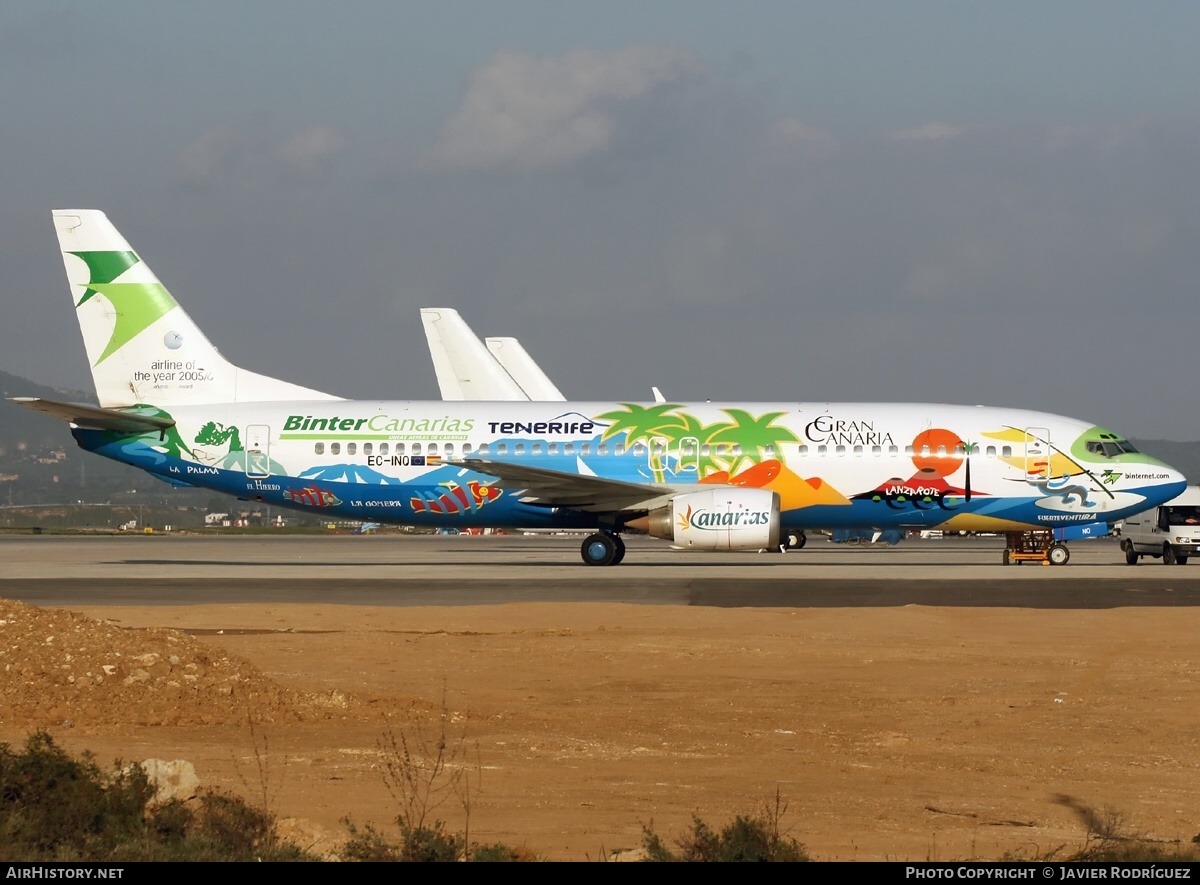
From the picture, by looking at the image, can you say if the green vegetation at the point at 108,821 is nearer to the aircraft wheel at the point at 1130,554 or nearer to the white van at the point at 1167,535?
the white van at the point at 1167,535

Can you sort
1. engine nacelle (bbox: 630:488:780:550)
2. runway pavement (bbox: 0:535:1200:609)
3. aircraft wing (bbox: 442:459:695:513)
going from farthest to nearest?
1. aircraft wing (bbox: 442:459:695:513)
2. engine nacelle (bbox: 630:488:780:550)
3. runway pavement (bbox: 0:535:1200:609)

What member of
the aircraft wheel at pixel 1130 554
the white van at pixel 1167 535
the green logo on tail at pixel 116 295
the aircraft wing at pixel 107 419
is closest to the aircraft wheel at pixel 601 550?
the aircraft wing at pixel 107 419

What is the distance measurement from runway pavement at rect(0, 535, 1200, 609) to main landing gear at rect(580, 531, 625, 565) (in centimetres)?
53

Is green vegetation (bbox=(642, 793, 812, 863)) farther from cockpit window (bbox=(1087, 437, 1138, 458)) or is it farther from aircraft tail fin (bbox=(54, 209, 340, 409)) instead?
aircraft tail fin (bbox=(54, 209, 340, 409))

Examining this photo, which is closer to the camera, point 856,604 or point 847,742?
point 847,742

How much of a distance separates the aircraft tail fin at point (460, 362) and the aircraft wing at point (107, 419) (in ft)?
65.6

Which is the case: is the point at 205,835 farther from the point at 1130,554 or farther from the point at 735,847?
the point at 1130,554

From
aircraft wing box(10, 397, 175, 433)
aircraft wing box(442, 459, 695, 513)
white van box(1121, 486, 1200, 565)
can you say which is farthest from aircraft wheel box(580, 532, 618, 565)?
white van box(1121, 486, 1200, 565)

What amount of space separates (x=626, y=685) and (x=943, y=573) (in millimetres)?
20648

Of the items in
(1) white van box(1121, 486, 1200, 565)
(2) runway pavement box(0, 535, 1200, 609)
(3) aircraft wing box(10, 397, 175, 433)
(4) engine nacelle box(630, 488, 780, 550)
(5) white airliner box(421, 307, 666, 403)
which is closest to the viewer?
(2) runway pavement box(0, 535, 1200, 609)

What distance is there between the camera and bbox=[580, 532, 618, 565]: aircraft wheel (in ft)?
117

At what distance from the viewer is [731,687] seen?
14617 millimetres

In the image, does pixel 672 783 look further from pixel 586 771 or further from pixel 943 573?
pixel 943 573
